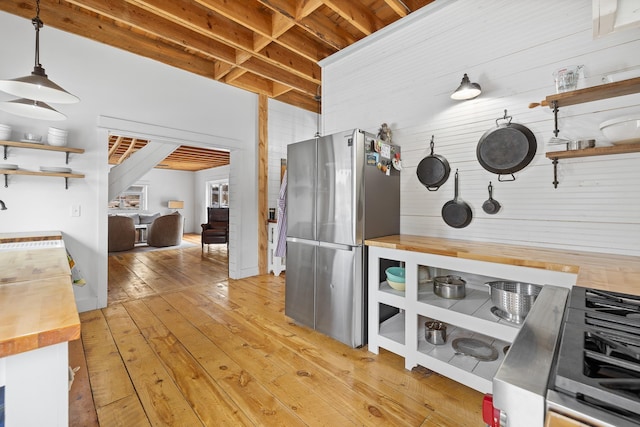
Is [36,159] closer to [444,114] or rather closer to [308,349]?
[308,349]

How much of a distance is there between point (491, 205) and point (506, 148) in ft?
1.37

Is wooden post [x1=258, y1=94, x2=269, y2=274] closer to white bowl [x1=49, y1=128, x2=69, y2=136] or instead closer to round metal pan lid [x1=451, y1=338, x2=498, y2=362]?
white bowl [x1=49, y1=128, x2=69, y2=136]

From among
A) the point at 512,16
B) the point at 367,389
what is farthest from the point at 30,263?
the point at 512,16

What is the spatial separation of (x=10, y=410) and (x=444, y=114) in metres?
2.74

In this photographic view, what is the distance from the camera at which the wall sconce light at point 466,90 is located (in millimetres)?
2057

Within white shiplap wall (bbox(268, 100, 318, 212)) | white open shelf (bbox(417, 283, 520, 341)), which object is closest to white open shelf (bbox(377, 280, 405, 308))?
white open shelf (bbox(417, 283, 520, 341))

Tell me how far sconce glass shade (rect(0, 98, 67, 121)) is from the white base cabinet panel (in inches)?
102

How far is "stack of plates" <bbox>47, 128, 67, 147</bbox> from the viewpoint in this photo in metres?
2.64

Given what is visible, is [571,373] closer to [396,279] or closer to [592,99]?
[396,279]

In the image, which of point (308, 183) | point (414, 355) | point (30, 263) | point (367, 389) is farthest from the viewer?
point (308, 183)

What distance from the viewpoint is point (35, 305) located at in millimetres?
830

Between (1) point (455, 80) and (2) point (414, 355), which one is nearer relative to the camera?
(2) point (414, 355)

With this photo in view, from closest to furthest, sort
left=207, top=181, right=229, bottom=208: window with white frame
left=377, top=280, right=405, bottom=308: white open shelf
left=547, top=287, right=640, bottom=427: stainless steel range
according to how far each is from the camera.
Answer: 1. left=547, top=287, right=640, bottom=427: stainless steel range
2. left=377, top=280, right=405, bottom=308: white open shelf
3. left=207, top=181, right=229, bottom=208: window with white frame

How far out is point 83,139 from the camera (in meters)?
2.95
